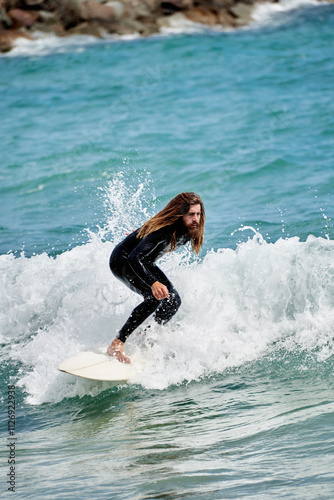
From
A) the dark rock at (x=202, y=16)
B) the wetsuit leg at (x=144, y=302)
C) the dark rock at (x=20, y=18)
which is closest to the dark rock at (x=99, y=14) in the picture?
the dark rock at (x=20, y=18)

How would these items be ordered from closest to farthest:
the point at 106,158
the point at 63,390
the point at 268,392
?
1. the point at 268,392
2. the point at 63,390
3. the point at 106,158

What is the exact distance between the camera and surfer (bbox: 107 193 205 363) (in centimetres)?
547

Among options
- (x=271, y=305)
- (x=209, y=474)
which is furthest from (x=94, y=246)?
(x=209, y=474)

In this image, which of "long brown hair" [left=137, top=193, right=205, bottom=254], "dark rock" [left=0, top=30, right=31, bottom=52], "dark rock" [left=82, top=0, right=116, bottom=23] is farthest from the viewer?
"dark rock" [left=82, top=0, right=116, bottom=23]

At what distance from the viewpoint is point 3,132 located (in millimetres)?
15297

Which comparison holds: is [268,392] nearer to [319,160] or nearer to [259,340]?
[259,340]

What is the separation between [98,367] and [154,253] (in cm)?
107

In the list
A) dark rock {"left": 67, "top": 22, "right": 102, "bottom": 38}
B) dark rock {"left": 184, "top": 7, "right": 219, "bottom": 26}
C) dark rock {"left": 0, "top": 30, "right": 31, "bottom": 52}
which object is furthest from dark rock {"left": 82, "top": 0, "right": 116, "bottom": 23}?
dark rock {"left": 184, "top": 7, "right": 219, "bottom": 26}

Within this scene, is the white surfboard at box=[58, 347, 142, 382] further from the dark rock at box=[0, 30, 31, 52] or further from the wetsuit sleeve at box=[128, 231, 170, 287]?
the dark rock at box=[0, 30, 31, 52]

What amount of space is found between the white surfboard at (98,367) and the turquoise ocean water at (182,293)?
6.3 inches

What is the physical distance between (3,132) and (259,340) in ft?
34.8

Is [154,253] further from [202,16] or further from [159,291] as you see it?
[202,16]

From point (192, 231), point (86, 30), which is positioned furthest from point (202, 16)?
point (192, 231)

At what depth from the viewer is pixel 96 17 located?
23.8 m
